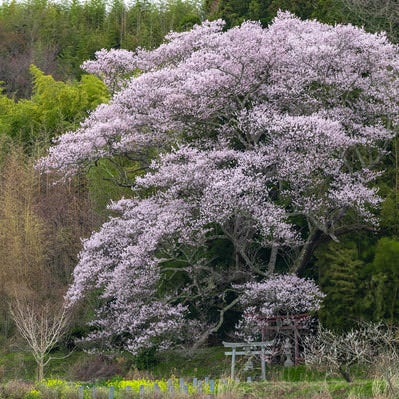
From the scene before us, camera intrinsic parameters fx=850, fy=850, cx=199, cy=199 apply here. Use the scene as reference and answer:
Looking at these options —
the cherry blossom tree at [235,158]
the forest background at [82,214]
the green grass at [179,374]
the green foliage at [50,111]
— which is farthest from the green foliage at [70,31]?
the green grass at [179,374]

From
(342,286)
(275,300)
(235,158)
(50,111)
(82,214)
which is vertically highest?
(50,111)

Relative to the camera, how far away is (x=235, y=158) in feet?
59.3

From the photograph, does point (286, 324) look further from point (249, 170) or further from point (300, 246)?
point (249, 170)

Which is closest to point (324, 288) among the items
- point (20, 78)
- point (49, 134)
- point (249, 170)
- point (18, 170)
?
point (249, 170)

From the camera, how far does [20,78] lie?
41.8 metres

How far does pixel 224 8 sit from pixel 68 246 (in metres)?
8.69

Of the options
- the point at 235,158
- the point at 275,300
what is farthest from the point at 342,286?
the point at 235,158

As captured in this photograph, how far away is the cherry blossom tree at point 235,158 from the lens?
17141 mm

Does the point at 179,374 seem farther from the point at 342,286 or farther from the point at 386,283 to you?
the point at 386,283

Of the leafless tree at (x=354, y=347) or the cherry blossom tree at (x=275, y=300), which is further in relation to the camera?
the cherry blossom tree at (x=275, y=300)

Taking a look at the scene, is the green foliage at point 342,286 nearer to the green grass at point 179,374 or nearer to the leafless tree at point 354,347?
the leafless tree at point 354,347

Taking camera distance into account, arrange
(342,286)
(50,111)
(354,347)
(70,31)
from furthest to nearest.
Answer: (70,31)
(50,111)
(342,286)
(354,347)

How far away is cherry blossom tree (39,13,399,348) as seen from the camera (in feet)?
56.2

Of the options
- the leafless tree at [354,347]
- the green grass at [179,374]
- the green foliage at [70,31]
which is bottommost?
the green grass at [179,374]
